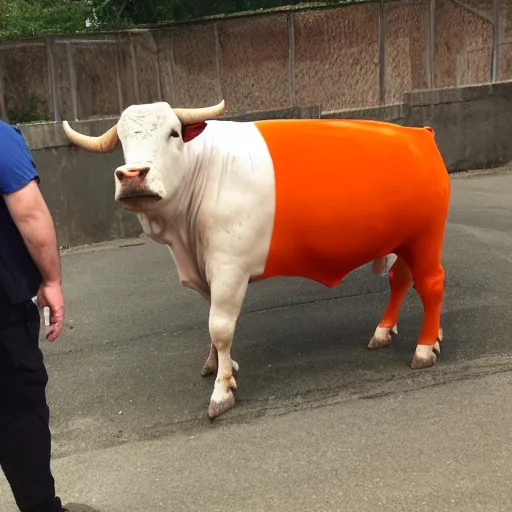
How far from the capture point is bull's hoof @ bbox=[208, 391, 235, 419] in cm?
333

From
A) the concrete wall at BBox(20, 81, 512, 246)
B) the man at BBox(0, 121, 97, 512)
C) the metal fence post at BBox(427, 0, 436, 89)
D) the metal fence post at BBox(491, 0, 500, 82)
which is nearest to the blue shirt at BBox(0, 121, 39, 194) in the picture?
the man at BBox(0, 121, 97, 512)

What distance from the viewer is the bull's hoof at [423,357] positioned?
3.68m

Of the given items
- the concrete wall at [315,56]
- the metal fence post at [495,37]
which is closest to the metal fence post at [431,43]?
the concrete wall at [315,56]

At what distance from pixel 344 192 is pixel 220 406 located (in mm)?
1397

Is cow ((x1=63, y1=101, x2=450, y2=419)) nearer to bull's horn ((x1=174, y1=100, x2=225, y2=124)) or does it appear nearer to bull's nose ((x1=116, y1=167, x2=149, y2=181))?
bull's horn ((x1=174, y1=100, x2=225, y2=124))

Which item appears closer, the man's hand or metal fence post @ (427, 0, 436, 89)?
the man's hand

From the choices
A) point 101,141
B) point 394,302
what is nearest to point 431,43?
point 394,302

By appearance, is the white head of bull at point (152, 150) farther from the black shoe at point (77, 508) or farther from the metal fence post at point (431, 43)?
the metal fence post at point (431, 43)

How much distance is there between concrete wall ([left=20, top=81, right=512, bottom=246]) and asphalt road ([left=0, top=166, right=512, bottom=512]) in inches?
81.2

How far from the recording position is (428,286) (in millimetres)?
3680

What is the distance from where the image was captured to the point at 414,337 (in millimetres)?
4156

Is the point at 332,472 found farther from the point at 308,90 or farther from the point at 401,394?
the point at 308,90

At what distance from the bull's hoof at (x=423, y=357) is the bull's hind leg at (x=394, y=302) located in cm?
34

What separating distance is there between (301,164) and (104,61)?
23.4 ft
